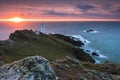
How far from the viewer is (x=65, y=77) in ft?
68.1

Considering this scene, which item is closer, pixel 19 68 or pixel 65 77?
pixel 19 68

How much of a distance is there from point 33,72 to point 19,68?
1.25 metres

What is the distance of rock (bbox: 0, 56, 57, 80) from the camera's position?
15.5 meters

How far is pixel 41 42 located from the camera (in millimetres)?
90938

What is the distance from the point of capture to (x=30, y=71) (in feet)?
51.7

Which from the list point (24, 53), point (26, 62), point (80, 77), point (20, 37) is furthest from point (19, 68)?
point (20, 37)

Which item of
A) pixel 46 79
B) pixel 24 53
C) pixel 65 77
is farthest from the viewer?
pixel 24 53

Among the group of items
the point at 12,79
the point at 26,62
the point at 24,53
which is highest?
the point at 26,62

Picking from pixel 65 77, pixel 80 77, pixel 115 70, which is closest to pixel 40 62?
pixel 65 77

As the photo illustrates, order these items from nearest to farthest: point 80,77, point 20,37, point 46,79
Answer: point 46,79
point 80,77
point 20,37

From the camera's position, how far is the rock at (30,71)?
1545 centimetres

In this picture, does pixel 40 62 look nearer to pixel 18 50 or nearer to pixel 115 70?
pixel 115 70

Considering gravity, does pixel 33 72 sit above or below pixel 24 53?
above

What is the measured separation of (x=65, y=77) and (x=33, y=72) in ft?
18.9
